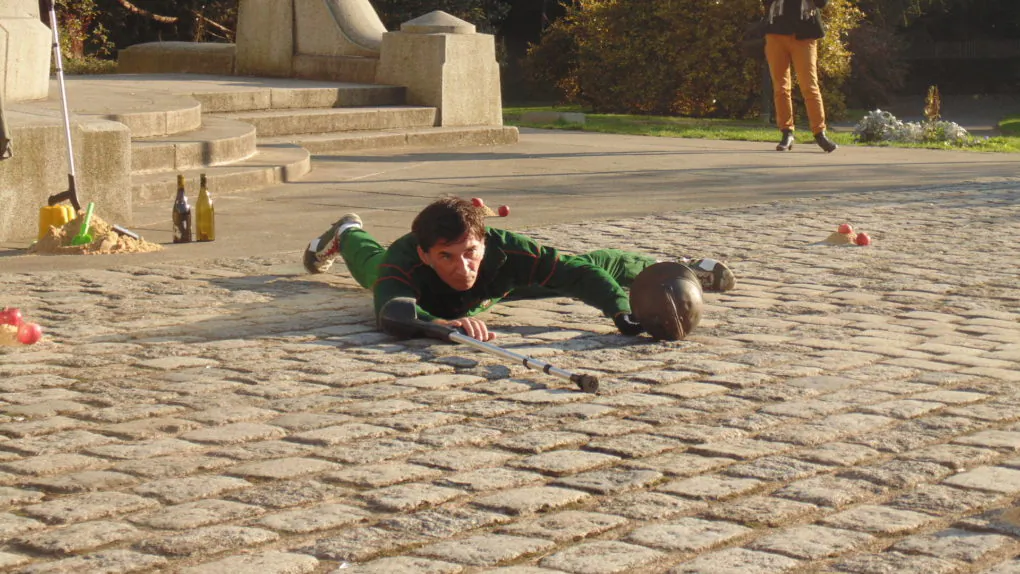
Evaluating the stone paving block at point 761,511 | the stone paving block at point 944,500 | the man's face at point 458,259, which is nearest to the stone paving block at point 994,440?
the stone paving block at point 944,500

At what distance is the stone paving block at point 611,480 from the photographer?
3984 millimetres

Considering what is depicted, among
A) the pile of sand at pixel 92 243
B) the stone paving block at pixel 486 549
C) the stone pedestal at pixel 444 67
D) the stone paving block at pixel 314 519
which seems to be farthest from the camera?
the stone pedestal at pixel 444 67

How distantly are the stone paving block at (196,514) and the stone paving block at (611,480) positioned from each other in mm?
853

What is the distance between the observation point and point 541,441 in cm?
447

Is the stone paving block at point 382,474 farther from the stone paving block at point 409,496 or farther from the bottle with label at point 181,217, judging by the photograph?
the bottle with label at point 181,217

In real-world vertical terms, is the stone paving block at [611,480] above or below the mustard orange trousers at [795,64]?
below

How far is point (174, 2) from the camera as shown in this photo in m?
26.2

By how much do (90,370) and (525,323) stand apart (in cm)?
190

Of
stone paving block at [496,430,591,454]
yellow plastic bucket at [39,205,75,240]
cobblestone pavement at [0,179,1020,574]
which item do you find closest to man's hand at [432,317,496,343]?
cobblestone pavement at [0,179,1020,574]

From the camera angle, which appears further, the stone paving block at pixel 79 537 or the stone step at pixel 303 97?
the stone step at pixel 303 97

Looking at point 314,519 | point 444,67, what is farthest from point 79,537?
point 444,67

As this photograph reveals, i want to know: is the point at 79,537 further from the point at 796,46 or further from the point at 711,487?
the point at 796,46

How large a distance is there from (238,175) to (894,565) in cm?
839

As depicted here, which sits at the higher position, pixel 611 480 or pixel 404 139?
pixel 404 139
